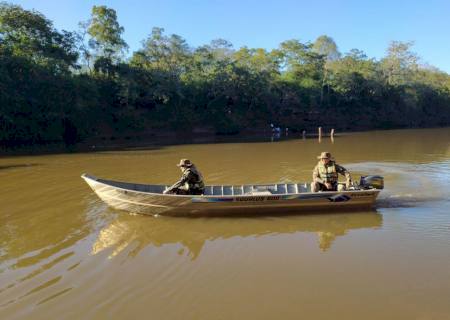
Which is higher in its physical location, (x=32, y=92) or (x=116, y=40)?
(x=116, y=40)

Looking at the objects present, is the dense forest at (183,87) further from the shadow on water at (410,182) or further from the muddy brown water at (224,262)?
the shadow on water at (410,182)

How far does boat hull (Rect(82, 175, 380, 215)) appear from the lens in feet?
34.6

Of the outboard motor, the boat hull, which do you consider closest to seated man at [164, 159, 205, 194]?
the boat hull

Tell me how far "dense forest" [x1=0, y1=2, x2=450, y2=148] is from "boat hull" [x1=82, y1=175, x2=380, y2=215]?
1050 inches

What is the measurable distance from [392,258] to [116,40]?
1613 inches

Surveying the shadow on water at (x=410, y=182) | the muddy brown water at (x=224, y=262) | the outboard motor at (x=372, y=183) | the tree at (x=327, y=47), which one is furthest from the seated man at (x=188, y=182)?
the tree at (x=327, y=47)

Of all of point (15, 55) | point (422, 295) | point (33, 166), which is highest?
point (15, 55)

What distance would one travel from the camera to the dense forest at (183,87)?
34.6 metres

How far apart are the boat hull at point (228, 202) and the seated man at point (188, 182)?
1.84 ft

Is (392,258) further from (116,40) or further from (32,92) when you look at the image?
(116,40)

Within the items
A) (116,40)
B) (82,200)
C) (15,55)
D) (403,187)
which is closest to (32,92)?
(15,55)

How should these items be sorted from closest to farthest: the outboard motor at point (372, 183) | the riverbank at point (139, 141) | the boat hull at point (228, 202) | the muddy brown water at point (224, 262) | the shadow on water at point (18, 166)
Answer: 1. the muddy brown water at point (224, 262)
2. the boat hull at point (228, 202)
3. the outboard motor at point (372, 183)
4. the shadow on water at point (18, 166)
5. the riverbank at point (139, 141)

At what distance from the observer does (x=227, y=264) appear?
7871 millimetres

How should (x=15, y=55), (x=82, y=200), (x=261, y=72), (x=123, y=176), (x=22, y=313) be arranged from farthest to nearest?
(x=261, y=72), (x=15, y=55), (x=123, y=176), (x=82, y=200), (x=22, y=313)
